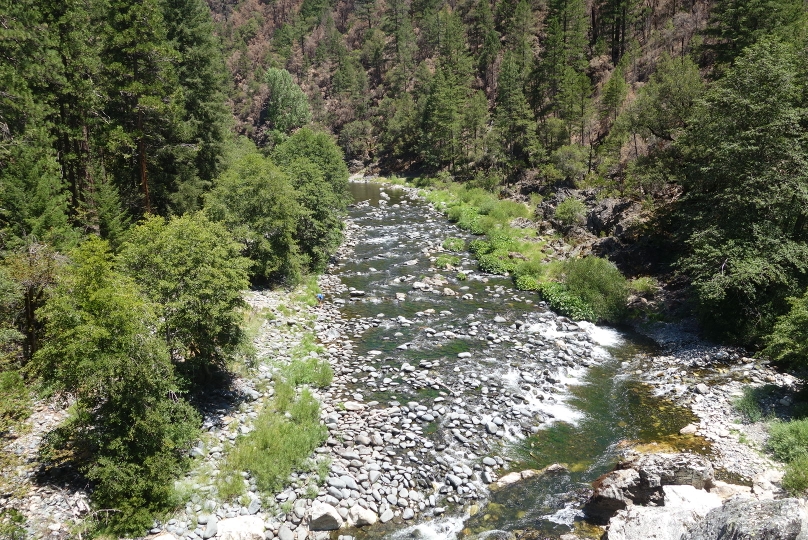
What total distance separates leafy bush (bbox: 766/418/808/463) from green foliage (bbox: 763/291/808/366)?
2154 mm

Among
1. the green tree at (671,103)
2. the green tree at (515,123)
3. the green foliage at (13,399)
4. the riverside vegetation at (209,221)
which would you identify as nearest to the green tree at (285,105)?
the green tree at (515,123)

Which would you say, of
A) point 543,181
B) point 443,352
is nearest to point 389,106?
point 543,181

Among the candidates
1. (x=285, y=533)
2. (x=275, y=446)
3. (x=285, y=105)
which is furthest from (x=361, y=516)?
(x=285, y=105)

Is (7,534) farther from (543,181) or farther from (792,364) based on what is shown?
(543,181)

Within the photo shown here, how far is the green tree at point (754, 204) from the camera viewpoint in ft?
57.6

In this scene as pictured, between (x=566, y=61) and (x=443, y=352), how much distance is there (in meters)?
57.5

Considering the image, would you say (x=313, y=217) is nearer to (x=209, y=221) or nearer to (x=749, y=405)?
(x=209, y=221)

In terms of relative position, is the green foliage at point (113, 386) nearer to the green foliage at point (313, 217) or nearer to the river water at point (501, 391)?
the river water at point (501, 391)

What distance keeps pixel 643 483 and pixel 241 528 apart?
9.46 m

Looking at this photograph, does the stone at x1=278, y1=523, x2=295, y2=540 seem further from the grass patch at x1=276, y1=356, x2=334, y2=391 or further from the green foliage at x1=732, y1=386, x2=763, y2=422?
the green foliage at x1=732, y1=386, x2=763, y2=422

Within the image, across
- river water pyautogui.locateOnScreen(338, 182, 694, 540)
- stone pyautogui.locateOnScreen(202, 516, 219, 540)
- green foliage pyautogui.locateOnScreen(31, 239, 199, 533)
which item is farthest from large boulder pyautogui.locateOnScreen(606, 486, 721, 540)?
green foliage pyautogui.locateOnScreen(31, 239, 199, 533)

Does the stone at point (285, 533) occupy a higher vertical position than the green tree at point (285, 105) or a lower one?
lower

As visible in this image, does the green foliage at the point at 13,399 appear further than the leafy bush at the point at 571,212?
No

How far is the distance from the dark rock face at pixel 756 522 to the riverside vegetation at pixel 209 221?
11.7ft
